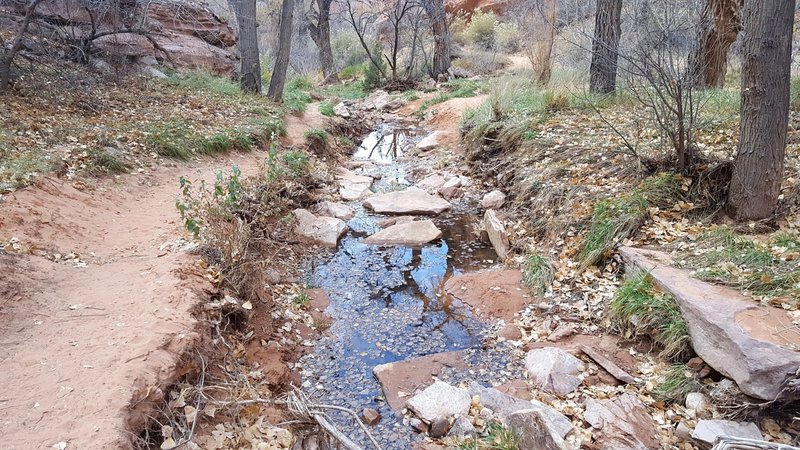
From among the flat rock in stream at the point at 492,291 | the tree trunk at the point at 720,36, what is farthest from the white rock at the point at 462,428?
the tree trunk at the point at 720,36

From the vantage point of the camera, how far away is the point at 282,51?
11.1 meters

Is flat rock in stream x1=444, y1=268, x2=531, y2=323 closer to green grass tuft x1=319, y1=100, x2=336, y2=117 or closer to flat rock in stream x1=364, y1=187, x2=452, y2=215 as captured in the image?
flat rock in stream x1=364, y1=187, x2=452, y2=215

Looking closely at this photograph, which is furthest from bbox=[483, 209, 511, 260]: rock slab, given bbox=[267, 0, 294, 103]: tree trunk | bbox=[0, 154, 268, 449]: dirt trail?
bbox=[267, 0, 294, 103]: tree trunk

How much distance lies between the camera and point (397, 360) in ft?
13.0

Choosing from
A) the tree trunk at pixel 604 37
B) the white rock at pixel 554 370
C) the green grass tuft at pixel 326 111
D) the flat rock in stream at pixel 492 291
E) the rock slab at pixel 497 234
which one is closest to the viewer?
the white rock at pixel 554 370

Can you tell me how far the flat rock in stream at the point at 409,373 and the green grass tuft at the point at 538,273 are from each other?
3.81 feet

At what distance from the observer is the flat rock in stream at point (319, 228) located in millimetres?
6039

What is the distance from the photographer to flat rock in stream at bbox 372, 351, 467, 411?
3525mm

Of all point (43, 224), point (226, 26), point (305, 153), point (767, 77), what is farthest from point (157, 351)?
point (226, 26)

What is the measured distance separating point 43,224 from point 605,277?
501cm

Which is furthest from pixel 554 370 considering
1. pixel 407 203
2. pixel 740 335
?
pixel 407 203

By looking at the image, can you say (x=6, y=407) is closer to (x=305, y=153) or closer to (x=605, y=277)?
(x=605, y=277)

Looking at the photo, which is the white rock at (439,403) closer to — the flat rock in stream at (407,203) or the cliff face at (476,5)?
the flat rock in stream at (407,203)

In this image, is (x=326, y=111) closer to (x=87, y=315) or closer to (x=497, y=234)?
(x=497, y=234)
